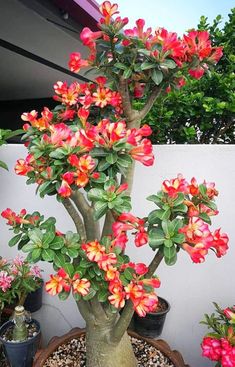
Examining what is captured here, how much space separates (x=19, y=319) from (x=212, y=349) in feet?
3.04

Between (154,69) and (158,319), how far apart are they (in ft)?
3.73

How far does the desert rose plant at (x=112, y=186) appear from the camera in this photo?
865 mm

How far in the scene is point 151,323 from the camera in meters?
1.42

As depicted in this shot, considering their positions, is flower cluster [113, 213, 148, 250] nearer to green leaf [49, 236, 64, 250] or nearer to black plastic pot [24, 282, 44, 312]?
A: green leaf [49, 236, 64, 250]

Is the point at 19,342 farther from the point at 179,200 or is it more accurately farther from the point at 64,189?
the point at 179,200

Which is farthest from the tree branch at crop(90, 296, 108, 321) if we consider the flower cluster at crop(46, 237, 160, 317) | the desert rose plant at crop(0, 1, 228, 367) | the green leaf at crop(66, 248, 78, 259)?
the green leaf at crop(66, 248, 78, 259)

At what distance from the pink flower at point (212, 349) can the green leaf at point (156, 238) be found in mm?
589

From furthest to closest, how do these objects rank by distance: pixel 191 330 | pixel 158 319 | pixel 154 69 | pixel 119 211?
pixel 191 330, pixel 158 319, pixel 154 69, pixel 119 211

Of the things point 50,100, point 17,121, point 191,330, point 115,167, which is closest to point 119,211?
point 115,167

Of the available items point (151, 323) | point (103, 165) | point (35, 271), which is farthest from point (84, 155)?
point (35, 271)

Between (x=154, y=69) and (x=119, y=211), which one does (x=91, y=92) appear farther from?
(x=119, y=211)

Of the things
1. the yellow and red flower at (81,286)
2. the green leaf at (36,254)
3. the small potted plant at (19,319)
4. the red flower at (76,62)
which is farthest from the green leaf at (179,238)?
the small potted plant at (19,319)

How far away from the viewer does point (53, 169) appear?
0.90 meters

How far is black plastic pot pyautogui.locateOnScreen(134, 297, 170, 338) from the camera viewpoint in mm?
1407
